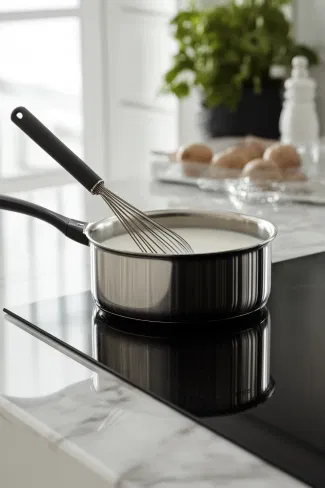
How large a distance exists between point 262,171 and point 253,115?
109 cm

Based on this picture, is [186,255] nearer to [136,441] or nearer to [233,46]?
[136,441]

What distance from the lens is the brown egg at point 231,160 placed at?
142cm

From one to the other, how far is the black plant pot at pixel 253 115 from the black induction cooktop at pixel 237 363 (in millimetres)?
1606

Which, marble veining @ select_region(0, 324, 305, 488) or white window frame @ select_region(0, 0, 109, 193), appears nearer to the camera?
marble veining @ select_region(0, 324, 305, 488)

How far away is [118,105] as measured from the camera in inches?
127

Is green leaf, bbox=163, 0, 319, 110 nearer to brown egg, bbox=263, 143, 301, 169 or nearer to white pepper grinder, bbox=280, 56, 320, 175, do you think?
white pepper grinder, bbox=280, 56, 320, 175

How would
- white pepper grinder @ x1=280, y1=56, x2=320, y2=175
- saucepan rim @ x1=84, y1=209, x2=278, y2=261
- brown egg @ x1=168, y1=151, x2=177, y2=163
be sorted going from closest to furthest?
saucepan rim @ x1=84, y1=209, x2=278, y2=261, brown egg @ x1=168, y1=151, x2=177, y2=163, white pepper grinder @ x1=280, y1=56, x2=320, y2=175

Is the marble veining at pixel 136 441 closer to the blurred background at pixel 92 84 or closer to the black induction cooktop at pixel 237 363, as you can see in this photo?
the black induction cooktop at pixel 237 363

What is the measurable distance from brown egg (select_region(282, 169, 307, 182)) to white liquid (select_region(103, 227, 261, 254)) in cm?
54

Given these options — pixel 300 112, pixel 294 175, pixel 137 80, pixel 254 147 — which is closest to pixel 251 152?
pixel 254 147

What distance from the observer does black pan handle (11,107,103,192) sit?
702mm

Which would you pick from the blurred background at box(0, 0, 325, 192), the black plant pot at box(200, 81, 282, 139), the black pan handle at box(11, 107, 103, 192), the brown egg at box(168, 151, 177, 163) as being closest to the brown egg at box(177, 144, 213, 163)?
the brown egg at box(168, 151, 177, 163)

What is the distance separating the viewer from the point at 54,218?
774 millimetres

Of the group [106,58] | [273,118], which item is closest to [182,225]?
[273,118]
